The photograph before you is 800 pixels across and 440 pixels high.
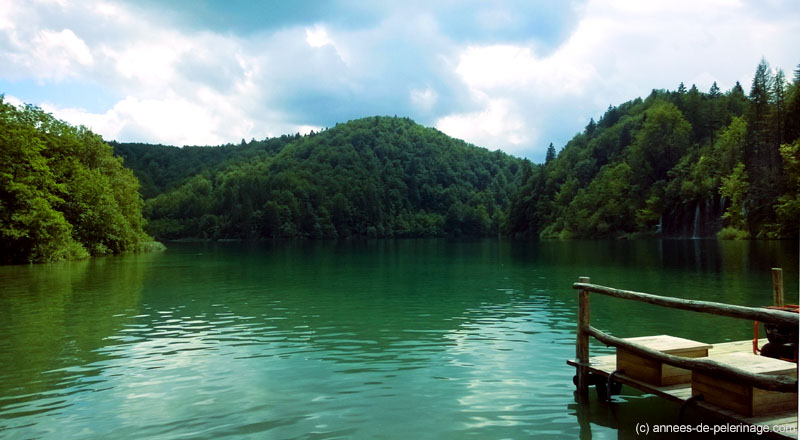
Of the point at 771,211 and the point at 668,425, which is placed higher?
the point at 771,211

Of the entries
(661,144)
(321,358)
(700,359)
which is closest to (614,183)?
(661,144)

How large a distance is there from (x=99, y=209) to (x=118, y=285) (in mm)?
38631

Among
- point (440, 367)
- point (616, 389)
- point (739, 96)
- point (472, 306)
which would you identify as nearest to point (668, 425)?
point (616, 389)

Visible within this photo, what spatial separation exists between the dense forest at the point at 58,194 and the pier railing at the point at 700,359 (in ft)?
180

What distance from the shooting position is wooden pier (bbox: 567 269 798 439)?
815 cm

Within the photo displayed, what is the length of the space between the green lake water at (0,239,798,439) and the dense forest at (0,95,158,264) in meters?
23.7

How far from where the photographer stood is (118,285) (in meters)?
36.2

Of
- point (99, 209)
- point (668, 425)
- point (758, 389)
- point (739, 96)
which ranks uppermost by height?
point (739, 96)

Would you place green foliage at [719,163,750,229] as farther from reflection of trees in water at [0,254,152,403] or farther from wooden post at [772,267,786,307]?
wooden post at [772,267,786,307]

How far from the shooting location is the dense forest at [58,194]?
5344cm

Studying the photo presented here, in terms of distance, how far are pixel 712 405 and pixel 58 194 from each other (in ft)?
236

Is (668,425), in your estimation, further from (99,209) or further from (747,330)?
(99,209)

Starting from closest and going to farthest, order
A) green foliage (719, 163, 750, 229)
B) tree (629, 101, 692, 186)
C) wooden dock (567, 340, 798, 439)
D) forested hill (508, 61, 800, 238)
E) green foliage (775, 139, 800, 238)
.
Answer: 1. wooden dock (567, 340, 798, 439)
2. green foliage (775, 139, 800, 238)
3. forested hill (508, 61, 800, 238)
4. green foliage (719, 163, 750, 229)
5. tree (629, 101, 692, 186)

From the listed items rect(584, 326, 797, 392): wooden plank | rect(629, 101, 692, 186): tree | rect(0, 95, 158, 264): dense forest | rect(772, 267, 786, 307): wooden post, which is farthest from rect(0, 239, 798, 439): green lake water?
rect(629, 101, 692, 186): tree
